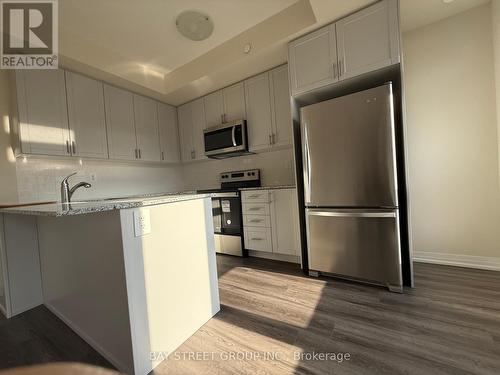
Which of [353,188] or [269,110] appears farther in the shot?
[269,110]

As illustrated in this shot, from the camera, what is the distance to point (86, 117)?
8.51ft

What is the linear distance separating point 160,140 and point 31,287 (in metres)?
2.33

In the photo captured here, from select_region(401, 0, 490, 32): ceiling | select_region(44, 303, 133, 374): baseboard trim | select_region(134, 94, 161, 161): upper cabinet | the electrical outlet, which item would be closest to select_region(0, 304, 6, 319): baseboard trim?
select_region(44, 303, 133, 374): baseboard trim

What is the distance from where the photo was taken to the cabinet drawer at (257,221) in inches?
105

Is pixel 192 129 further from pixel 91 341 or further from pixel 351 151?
pixel 91 341

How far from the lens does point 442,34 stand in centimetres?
219

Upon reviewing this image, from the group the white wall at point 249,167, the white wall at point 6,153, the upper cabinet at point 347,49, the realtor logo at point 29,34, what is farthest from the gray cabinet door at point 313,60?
the white wall at point 6,153

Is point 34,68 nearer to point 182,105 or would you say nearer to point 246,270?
point 182,105

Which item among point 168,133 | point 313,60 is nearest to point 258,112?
point 313,60

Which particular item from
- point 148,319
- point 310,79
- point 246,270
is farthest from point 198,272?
point 310,79

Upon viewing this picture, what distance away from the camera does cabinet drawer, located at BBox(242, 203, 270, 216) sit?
105 inches

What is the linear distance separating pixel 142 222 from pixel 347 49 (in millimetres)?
2115

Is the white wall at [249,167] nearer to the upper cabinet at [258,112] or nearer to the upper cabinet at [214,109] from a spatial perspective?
the upper cabinet at [258,112]

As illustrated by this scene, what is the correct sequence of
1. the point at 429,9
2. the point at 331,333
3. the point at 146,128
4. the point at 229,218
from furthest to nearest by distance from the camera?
the point at 146,128 → the point at 229,218 → the point at 429,9 → the point at 331,333
